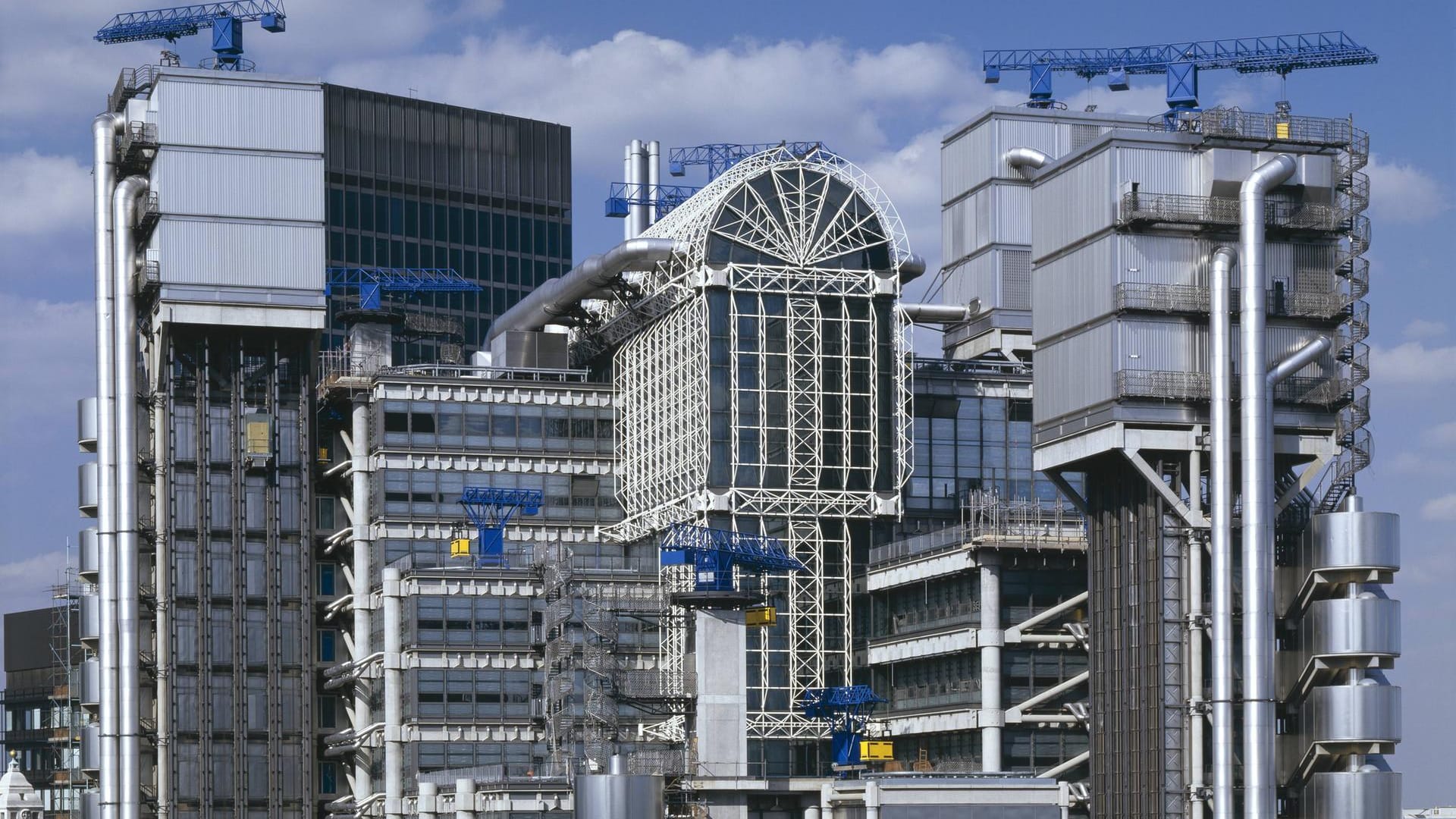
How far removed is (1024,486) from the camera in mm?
174875

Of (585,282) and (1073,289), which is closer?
(1073,289)

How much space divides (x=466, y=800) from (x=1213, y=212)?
52.2 metres

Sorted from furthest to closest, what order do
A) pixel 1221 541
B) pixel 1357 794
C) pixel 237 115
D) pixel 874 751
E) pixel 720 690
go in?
pixel 237 115
pixel 874 751
pixel 720 690
pixel 1357 794
pixel 1221 541

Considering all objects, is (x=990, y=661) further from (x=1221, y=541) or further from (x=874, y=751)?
(x=1221, y=541)

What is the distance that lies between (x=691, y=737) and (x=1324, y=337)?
136 ft

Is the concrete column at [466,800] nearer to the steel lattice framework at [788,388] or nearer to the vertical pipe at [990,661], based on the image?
the steel lattice framework at [788,388]

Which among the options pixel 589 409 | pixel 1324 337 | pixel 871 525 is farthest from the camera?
pixel 589 409

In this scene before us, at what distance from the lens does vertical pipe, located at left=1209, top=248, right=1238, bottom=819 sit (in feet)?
439

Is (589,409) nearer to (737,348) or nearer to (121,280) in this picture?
(737,348)

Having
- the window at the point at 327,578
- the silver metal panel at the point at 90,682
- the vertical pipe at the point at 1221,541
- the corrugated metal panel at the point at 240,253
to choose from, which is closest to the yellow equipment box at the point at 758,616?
the vertical pipe at the point at 1221,541

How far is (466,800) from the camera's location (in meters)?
151

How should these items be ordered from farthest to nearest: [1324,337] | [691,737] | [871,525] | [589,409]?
[589,409] → [871,525] → [691,737] → [1324,337]

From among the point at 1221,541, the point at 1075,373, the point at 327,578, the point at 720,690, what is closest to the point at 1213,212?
the point at 1075,373

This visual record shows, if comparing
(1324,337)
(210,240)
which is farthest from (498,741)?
(1324,337)
